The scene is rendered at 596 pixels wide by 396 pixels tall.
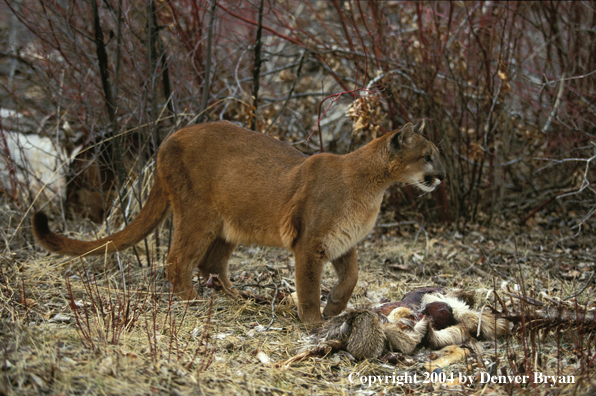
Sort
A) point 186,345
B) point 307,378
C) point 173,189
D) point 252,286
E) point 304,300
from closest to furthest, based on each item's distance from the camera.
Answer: point 307,378
point 186,345
point 304,300
point 173,189
point 252,286

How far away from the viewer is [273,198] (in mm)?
4129

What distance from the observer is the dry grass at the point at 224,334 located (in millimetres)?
2535

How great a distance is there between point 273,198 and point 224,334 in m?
1.13

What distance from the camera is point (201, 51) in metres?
6.39

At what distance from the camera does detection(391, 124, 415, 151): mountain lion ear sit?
3909 millimetres

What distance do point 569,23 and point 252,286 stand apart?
214 inches

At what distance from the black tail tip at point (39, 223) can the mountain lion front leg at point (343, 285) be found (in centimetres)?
219

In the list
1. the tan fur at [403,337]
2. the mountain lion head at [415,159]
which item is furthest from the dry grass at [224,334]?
the mountain lion head at [415,159]

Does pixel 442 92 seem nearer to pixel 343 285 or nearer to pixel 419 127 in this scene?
pixel 419 127

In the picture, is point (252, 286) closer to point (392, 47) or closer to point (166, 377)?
point (166, 377)

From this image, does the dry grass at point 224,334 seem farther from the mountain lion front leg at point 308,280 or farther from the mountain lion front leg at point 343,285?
the mountain lion front leg at point 343,285

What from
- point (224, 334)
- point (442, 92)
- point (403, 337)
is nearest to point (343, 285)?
point (403, 337)

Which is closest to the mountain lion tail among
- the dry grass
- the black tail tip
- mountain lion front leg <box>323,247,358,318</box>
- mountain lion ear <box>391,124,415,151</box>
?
the black tail tip

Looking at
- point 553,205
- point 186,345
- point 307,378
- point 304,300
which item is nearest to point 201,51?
point 304,300
